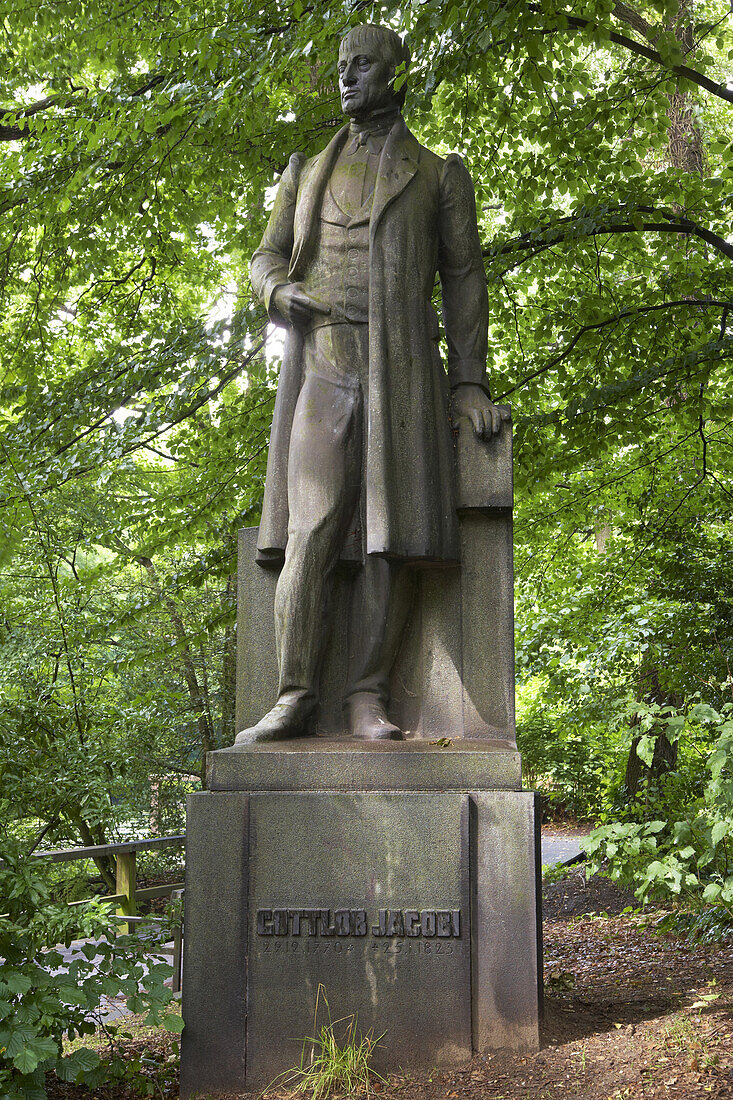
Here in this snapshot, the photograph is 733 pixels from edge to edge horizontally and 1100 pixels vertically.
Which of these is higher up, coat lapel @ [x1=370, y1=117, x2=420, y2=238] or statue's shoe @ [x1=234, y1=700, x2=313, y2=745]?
coat lapel @ [x1=370, y1=117, x2=420, y2=238]

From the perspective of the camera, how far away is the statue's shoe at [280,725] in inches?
167

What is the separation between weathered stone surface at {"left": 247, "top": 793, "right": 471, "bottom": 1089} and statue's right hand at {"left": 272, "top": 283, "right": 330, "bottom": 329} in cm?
211

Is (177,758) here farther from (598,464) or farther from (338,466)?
(338,466)

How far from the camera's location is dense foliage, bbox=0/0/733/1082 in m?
7.57

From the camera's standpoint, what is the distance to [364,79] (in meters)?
4.84

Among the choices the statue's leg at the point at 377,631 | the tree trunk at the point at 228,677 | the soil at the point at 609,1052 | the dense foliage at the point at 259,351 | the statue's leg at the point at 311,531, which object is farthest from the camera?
the tree trunk at the point at 228,677

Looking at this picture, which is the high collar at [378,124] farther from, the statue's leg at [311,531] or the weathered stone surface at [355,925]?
the weathered stone surface at [355,925]

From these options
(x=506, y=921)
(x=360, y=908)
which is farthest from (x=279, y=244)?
(x=506, y=921)

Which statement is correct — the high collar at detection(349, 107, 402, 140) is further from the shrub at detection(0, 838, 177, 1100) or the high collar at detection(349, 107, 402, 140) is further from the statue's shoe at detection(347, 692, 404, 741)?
the shrub at detection(0, 838, 177, 1100)

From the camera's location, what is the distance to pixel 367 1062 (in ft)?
12.3

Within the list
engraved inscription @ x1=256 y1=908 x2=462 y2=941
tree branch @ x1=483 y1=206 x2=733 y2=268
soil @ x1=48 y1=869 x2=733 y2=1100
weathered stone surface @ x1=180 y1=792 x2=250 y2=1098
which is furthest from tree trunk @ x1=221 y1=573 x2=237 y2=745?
engraved inscription @ x1=256 y1=908 x2=462 y2=941

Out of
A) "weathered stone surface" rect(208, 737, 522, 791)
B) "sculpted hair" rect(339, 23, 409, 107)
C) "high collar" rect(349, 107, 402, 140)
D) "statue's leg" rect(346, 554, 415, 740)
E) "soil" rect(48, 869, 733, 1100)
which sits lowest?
"soil" rect(48, 869, 733, 1100)

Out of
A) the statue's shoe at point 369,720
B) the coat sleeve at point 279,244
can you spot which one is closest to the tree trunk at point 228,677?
the coat sleeve at point 279,244

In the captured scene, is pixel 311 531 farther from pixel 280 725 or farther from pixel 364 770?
pixel 364 770
